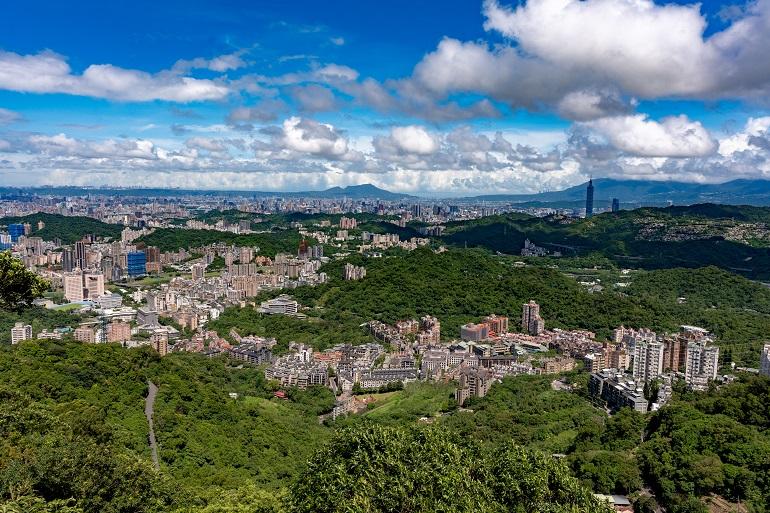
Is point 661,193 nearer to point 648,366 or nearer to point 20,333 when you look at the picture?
point 648,366

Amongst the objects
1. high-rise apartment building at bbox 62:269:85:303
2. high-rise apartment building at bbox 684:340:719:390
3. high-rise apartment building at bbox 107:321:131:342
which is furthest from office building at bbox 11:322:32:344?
high-rise apartment building at bbox 684:340:719:390

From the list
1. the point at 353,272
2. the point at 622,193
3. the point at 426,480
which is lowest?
the point at 353,272

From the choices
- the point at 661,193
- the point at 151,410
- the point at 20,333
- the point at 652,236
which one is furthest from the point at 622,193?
the point at 151,410

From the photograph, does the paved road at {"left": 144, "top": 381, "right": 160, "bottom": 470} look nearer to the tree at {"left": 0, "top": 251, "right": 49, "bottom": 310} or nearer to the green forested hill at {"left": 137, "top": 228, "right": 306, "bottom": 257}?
the tree at {"left": 0, "top": 251, "right": 49, "bottom": 310}

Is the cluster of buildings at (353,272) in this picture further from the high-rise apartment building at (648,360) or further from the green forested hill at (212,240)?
the high-rise apartment building at (648,360)

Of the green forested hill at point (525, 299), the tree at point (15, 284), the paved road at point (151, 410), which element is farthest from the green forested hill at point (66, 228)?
the tree at point (15, 284)

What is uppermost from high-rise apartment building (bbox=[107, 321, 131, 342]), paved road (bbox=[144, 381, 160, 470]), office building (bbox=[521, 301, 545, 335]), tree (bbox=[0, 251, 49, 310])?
tree (bbox=[0, 251, 49, 310])
